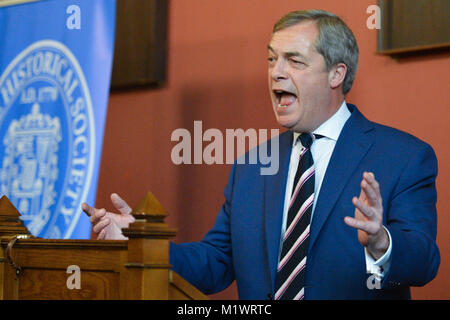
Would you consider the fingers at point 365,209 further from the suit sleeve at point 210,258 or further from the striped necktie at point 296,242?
the suit sleeve at point 210,258

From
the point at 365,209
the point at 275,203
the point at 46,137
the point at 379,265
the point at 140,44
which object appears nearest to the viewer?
the point at 365,209

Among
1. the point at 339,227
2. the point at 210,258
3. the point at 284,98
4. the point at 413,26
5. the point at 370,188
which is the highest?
the point at 413,26

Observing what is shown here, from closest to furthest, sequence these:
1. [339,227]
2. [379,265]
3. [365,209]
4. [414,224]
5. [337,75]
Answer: [365,209] → [379,265] → [414,224] → [339,227] → [337,75]

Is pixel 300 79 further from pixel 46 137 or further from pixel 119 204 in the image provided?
pixel 46 137

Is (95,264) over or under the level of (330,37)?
under

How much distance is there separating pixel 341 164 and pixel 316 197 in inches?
5.1

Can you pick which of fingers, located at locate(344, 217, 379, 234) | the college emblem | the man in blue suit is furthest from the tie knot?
the college emblem

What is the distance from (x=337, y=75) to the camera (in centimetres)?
249

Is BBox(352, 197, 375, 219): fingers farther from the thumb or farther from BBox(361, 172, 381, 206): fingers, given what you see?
the thumb

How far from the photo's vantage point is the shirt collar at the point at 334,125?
2430 mm

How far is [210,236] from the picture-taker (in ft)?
8.40

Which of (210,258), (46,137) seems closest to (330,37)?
(210,258)
